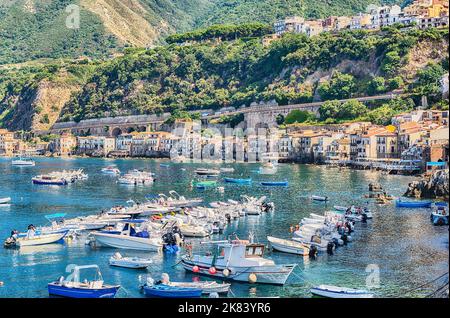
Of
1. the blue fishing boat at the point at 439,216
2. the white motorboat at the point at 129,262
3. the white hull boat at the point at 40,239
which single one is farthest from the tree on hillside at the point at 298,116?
the white motorboat at the point at 129,262

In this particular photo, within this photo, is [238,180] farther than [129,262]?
Yes

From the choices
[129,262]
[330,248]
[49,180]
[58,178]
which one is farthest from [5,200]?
[330,248]

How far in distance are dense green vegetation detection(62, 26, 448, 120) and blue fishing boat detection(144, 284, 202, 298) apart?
2884 inches

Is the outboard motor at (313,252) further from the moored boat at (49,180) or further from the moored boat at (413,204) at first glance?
the moored boat at (49,180)

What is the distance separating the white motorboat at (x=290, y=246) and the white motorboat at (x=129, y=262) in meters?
5.72

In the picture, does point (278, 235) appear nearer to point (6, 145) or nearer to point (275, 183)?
point (275, 183)

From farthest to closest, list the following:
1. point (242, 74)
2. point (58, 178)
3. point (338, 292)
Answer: point (242, 74), point (58, 178), point (338, 292)

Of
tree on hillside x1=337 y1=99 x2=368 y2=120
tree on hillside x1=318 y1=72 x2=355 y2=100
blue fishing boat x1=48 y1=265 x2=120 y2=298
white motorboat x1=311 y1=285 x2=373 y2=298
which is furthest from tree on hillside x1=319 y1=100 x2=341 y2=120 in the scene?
blue fishing boat x1=48 y1=265 x2=120 y2=298

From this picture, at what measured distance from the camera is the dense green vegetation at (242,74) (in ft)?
334

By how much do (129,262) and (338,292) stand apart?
8.83m

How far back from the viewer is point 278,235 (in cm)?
3584

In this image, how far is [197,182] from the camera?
62406mm

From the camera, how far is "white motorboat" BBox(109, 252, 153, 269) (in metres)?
28.1

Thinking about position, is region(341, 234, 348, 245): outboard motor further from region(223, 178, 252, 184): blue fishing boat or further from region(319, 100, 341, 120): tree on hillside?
region(319, 100, 341, 120): tree on hillside
